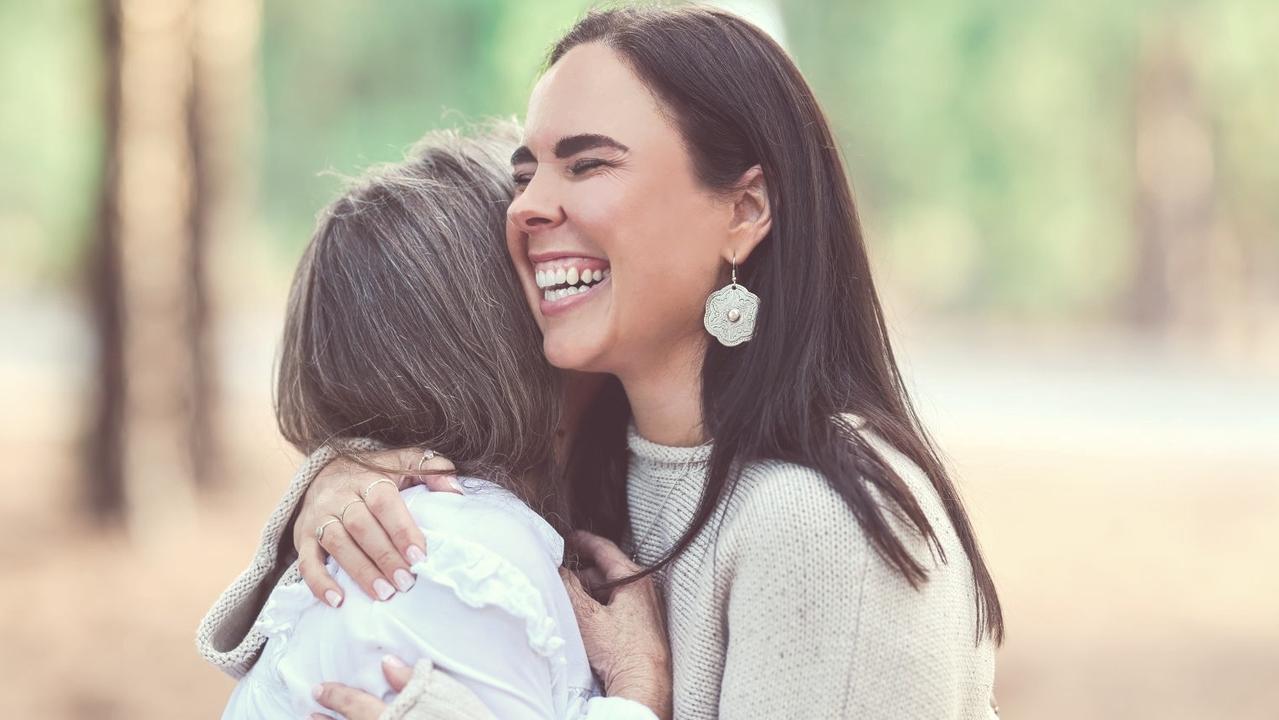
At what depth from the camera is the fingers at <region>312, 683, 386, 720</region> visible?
77.1 inches

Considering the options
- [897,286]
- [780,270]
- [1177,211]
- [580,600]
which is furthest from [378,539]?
[897,286]

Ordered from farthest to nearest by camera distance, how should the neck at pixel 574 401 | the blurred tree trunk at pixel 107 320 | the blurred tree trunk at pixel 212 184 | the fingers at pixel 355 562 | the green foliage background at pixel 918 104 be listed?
the green foliage background at pixel 918 104 < the blurred tree trunk at pixel 212 184 < the blurred tree trunk at pixel 107 320 < the neck at pixel 574 401 < the fingers at pixel 355 562

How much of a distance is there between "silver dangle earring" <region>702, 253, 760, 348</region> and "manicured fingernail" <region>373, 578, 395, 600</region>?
698 mm

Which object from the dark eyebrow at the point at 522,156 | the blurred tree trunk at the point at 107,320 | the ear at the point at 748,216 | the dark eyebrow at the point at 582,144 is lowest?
the blurred tree trunk at the point at 107,320

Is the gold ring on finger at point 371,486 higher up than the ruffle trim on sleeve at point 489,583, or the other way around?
the gold ring on finger at point 371,486

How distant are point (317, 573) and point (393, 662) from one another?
0.83ft

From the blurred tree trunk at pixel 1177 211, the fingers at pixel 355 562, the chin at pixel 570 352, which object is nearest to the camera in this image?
the fingers at pixel 355 562

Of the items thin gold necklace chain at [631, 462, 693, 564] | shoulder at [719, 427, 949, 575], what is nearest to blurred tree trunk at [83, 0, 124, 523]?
thin gold necklace chain at [631, 462, 693, 564]

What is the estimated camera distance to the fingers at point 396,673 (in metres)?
1.94

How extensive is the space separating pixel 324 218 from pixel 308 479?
1.64 ft

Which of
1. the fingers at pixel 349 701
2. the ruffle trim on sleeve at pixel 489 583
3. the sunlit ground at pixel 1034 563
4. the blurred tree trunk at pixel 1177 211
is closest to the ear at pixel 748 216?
the ruffle trim on sleeve at pixel 489 583

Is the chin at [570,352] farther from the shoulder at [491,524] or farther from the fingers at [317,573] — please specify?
the fingers at [317,573]

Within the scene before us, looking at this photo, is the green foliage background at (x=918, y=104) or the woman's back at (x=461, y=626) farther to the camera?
the green foliage background at (x=918, y=104)

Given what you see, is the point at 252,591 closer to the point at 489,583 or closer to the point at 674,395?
the point at 489,583
